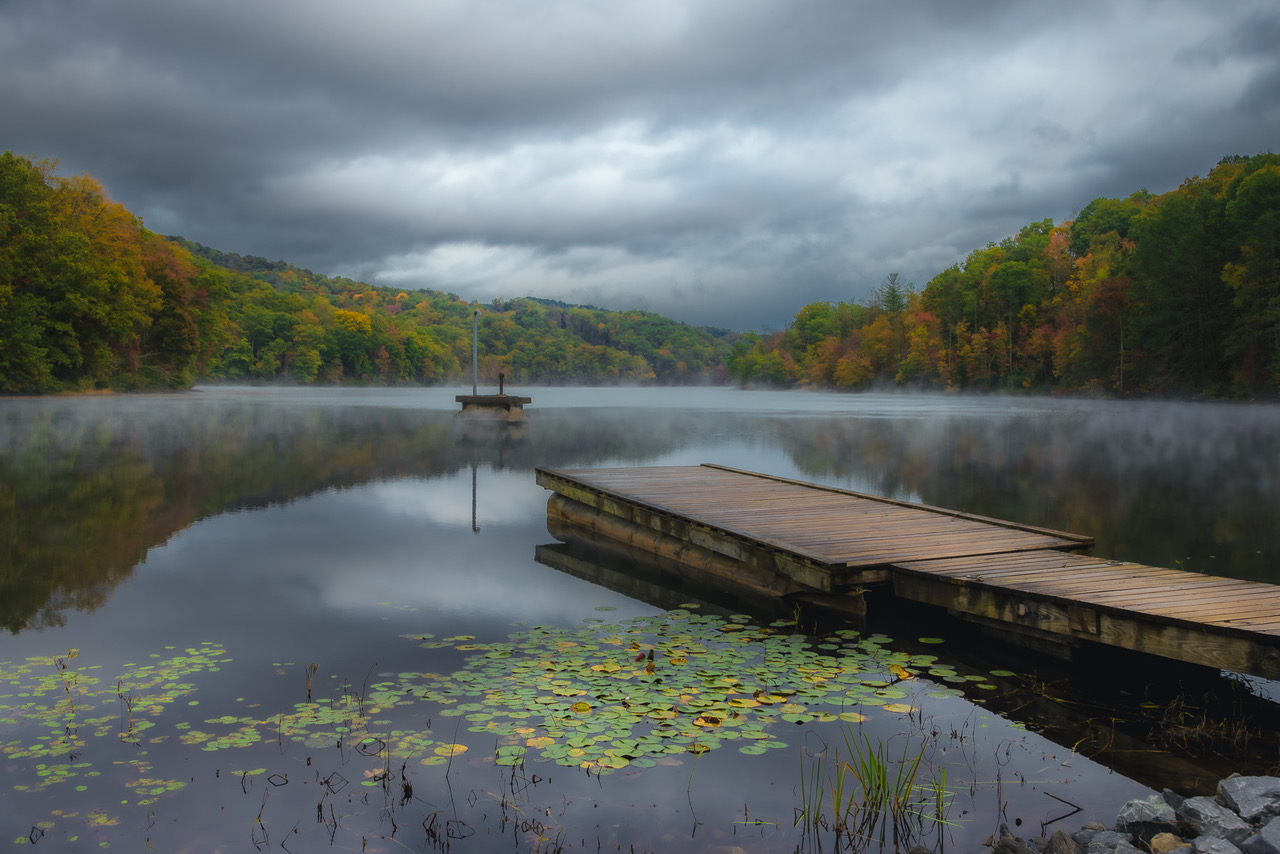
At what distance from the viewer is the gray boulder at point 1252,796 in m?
3.31

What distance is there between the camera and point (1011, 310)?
7744cm

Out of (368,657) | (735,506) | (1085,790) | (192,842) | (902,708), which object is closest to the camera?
(192,842)

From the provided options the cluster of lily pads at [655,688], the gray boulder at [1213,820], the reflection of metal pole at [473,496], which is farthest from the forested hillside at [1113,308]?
the gray boulder at [1213,820]

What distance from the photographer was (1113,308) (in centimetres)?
5719

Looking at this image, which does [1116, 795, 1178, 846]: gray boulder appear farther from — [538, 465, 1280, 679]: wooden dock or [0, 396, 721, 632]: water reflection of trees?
[0, 396, 721, 632]: water reflection of trees

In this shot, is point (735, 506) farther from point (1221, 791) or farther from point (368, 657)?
point (1221, 791)

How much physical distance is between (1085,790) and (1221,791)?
2.01 feet

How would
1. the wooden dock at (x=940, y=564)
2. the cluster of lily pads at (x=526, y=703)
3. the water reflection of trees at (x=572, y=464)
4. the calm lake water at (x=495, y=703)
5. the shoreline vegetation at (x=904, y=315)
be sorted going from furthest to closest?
the shoreline vegetation at (x=904, y=315), the water reflection of trees at (x=572, y=464), the wooden dock at (x=940, y=564), the cluster of lily pads at (x=526, y=703), the calm lake water at (x=495, y=703)

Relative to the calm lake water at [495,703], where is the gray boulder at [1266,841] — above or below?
above

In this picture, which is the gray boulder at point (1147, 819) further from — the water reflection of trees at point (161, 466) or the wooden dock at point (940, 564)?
the water reflection of trees at point (161, 466)

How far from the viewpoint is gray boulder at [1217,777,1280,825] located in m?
3.31

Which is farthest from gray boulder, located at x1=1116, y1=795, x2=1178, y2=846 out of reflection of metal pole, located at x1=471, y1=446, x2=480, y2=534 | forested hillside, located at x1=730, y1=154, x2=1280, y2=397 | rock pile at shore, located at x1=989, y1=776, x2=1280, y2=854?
forested hillside, located at x1=730, y1=154, x2=1280, y2=397

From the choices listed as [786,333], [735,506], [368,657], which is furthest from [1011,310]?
[368,657]

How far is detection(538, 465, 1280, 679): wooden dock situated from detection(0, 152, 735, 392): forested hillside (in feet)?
91.4
